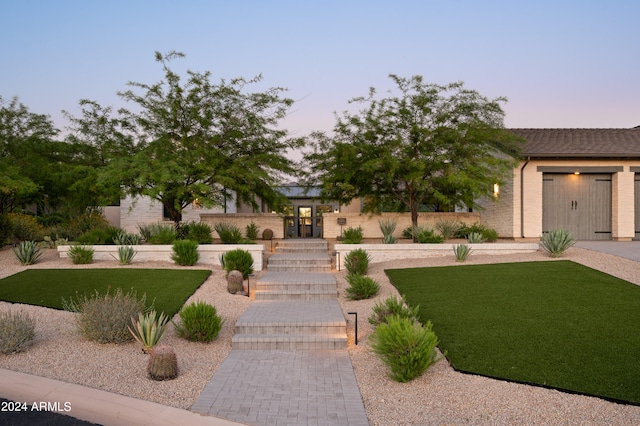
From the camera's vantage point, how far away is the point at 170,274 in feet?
44.2

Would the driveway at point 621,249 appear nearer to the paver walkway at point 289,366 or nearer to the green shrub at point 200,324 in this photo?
the paver walkway at point 289,366

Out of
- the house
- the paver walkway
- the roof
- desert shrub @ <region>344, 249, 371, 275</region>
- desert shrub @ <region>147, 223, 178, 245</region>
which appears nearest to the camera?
the paver walkway

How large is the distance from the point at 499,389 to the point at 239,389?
3309 mm

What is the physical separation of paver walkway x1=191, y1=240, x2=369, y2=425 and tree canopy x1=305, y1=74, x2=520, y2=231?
6877 mm

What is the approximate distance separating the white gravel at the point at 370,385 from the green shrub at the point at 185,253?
5.48 m

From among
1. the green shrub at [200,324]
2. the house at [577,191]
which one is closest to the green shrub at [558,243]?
the house at [577,191]

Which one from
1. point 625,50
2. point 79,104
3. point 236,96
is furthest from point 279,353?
point 625,50

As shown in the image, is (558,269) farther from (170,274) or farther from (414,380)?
(170,274)

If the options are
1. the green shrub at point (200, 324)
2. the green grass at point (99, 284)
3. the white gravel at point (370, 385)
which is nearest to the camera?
the white gravel at point (370, 385)

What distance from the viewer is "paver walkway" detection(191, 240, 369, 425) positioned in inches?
209

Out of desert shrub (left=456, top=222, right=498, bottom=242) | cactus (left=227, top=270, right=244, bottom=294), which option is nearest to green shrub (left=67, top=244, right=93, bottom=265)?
cactus (left=227, top=270, right=244, bottom=294)

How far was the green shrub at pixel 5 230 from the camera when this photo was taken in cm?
1734

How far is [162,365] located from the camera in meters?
6.23

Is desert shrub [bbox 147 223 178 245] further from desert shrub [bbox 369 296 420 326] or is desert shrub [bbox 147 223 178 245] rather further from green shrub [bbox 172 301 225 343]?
desert shrub [bbox 369 296 420 326]
